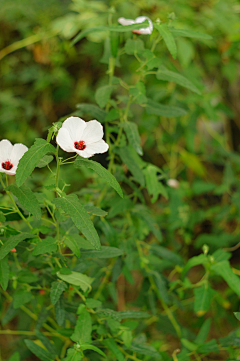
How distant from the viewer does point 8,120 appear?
6.02ft

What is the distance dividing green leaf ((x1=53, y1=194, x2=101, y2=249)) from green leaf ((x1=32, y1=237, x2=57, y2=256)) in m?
0.13

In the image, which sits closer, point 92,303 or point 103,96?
point 92,303

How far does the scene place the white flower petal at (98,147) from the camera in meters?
0.57

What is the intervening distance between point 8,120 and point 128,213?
1.22 m

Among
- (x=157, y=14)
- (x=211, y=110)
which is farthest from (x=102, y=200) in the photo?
(x=157, y=14)

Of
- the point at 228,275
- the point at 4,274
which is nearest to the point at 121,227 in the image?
the point at 228,275

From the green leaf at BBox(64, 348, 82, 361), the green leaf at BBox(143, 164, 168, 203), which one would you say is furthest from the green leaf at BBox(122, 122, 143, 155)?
the green leaf at BBox(64, 348, 82, 361)

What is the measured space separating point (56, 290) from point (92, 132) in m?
0.35

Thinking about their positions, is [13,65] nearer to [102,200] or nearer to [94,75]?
[94,75]

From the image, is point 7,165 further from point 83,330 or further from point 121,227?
point 121,227

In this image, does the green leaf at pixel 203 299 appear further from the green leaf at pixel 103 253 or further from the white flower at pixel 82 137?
the white flower at pixel 82 137

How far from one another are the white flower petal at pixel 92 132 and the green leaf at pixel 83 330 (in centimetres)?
38

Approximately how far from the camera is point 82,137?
0.60 meters

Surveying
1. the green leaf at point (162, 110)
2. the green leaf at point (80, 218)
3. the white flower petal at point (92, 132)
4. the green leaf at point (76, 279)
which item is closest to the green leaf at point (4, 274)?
the green leaf at point (76, 279)
